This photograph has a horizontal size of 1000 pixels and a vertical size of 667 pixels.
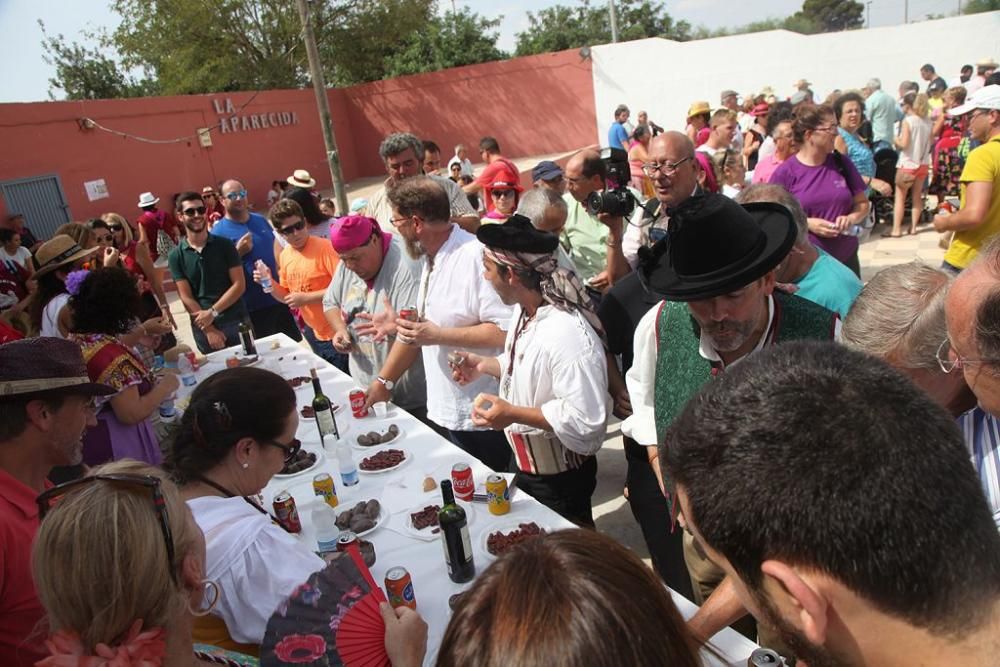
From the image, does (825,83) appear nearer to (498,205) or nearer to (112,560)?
(498,205)

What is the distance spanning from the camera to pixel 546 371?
2.60 metres

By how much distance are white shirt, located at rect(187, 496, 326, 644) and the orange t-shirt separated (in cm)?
303

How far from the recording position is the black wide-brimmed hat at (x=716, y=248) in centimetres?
190

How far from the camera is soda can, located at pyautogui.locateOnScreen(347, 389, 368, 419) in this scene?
3535 mm

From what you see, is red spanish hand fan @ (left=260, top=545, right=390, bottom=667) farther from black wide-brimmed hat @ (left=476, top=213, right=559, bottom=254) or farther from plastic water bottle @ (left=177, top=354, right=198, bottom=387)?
plastic water bottle @ (left=177, top=354, right=198, bottom=387)

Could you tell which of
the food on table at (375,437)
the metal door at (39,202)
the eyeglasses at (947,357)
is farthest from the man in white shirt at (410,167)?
the metal door at (39,202)

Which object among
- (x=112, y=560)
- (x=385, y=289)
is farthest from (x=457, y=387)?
(x=112, y=560)

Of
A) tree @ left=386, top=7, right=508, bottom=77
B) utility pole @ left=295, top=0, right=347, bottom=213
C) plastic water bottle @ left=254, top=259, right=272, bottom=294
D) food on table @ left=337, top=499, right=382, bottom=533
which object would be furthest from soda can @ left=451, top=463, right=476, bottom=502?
tree @ left=386, top=7, right=508, bottom=77

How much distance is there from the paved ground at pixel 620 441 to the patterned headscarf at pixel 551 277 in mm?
1394

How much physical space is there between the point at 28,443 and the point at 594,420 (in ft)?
6.91

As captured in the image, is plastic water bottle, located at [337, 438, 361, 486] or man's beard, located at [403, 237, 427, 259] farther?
man's beard, located at [403, 237, 427, 259]

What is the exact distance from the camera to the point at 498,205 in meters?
5.53

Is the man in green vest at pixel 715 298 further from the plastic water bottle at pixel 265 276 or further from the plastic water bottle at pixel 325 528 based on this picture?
the plastic water bottle at pixel 265 276

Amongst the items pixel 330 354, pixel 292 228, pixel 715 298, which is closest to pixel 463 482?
pixel 715 298
